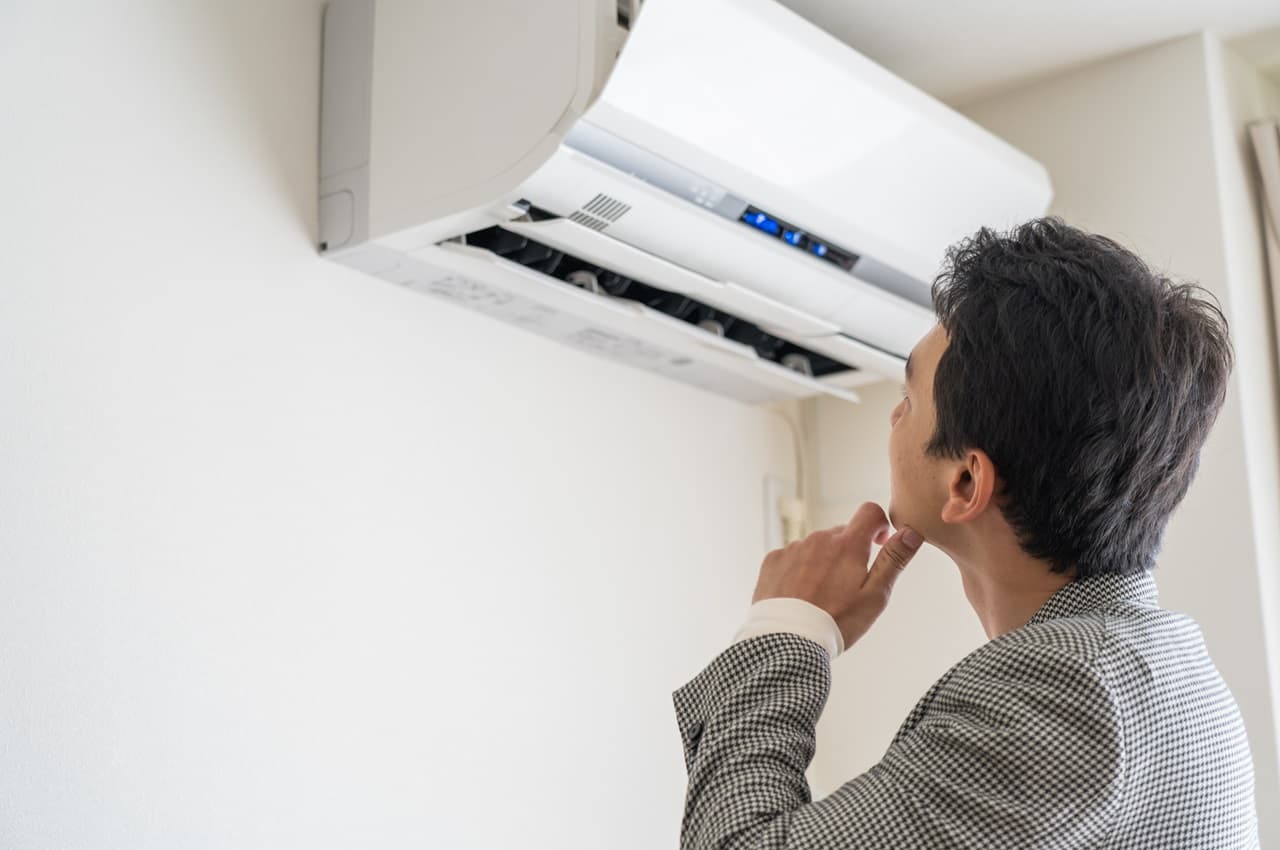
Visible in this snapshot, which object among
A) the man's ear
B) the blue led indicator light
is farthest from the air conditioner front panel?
the man's ear

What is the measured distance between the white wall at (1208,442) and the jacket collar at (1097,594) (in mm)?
1188

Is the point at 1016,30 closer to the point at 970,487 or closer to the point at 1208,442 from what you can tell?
the point at 1208,442

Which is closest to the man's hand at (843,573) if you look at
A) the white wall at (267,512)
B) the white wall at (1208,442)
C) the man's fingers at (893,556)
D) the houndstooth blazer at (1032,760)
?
the man's fingers at (893,556)

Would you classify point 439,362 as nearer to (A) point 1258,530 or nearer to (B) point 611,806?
(B) point 611,806

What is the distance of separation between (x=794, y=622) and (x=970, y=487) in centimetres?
16

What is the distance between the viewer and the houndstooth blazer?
79 cm

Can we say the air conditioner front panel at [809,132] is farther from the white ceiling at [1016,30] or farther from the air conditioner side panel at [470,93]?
the white ceiling at [1016,30]

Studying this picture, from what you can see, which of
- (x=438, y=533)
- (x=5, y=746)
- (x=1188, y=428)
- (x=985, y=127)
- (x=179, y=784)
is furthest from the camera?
(x=985, y=127)

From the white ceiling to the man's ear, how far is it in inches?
52.4

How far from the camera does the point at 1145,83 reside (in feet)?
7.57

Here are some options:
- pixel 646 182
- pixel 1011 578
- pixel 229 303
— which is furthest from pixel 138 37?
pixel 1011 578

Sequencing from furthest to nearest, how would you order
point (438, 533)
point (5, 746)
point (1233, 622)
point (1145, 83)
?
point (1145, 83), point (1233, 622), point (438, 533), point (5, 746)

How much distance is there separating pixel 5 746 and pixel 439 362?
30.7 inches

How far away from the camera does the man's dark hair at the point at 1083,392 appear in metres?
0.91
